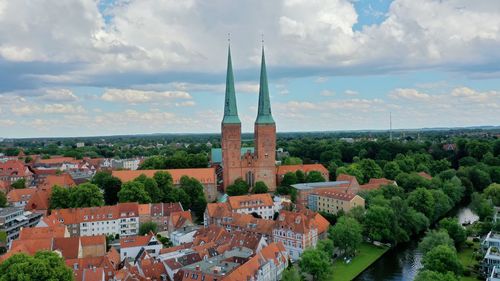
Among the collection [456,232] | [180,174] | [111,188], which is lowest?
[456,232]

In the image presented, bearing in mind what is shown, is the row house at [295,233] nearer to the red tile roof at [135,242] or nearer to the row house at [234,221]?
the row house at [234,221]

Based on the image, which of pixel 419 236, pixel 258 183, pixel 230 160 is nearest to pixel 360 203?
pixel 419 236

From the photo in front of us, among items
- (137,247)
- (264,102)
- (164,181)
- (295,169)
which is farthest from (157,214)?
(295,169)

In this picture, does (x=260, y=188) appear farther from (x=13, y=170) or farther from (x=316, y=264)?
(x=13, y=170)

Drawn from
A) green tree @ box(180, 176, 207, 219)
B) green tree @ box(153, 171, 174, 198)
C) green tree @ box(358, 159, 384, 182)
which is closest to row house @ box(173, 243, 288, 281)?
green tree @ box(180, 176, 207, 219)

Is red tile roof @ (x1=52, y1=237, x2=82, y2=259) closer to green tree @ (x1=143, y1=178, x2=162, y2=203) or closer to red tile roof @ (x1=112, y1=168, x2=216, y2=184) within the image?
green tree @ (x1=143, y1=178, x2=162, y2=203)

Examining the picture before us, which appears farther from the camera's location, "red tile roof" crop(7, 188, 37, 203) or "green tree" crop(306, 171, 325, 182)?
"green tree" crop(306, 171, 325, 182)

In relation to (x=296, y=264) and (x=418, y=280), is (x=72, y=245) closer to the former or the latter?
(x=296, y=264)
